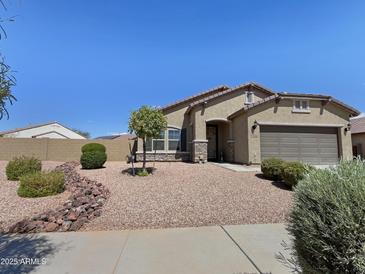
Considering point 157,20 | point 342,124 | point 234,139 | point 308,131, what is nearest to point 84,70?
point 157,20

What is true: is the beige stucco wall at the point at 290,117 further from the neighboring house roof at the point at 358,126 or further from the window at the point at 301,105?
the neighboring house roof at the point at 358,126

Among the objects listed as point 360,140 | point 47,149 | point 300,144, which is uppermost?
point 360,140

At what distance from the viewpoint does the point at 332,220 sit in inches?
97.7

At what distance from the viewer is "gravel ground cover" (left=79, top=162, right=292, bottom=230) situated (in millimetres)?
6973

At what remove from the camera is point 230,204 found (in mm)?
8211

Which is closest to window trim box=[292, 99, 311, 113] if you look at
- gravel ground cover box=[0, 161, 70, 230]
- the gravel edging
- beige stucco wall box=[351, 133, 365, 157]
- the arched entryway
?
the arched entryway

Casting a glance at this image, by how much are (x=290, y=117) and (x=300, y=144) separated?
1929 mm

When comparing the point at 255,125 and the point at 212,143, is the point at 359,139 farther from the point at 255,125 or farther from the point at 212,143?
the point at 255,125

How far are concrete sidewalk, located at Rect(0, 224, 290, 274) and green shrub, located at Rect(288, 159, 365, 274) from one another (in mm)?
1730

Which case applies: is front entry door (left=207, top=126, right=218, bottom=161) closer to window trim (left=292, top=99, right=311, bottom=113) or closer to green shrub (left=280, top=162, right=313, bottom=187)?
window trim (left=292, top=99, right=311, bottom=113)

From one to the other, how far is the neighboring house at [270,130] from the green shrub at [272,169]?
159 inches

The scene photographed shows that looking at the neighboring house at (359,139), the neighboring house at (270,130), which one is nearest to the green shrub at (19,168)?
the neighboring house at (270,130)

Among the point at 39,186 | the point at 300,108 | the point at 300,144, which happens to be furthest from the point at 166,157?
the point at 39,186

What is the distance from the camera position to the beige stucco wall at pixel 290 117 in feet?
53.1
